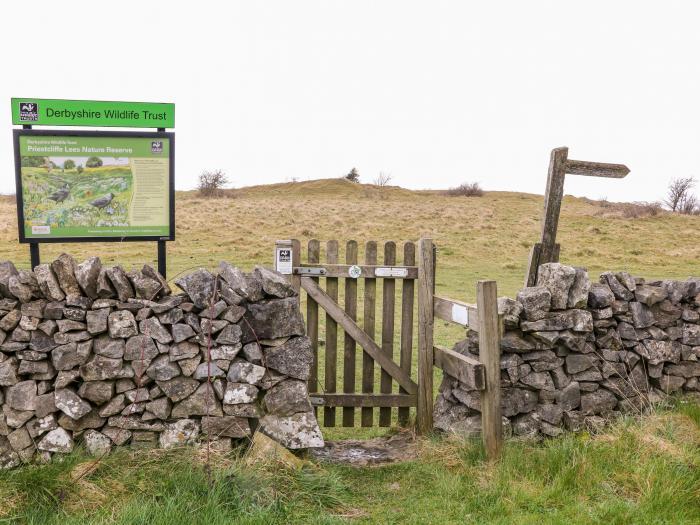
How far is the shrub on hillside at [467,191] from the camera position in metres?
53.2

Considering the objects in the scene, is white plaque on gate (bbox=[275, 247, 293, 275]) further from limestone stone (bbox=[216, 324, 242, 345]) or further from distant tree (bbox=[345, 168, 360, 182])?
distant tree (bbox=[345, 168, 360, 182])

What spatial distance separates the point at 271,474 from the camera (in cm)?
476

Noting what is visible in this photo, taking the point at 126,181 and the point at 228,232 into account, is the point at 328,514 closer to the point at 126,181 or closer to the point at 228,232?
the point at 126,181

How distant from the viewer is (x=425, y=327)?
6742mm

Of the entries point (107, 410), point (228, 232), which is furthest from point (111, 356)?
point (228, 232)

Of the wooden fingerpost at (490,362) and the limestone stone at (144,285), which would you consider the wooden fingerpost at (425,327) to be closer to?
the wooden fingerpost at (490,362)

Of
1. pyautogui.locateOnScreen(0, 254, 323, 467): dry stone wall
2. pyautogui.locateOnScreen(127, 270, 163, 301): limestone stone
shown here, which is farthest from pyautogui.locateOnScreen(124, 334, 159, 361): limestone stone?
pyautogui.locateOnScreen(127, 270, 163, 301): limestone stone

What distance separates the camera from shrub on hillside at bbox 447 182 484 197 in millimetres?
53209

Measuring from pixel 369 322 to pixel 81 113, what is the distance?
12.2ft

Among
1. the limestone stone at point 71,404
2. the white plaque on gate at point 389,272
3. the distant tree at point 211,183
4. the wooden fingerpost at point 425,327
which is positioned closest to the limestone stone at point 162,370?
the limestone stone at point 71,404

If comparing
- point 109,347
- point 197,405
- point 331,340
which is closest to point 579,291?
point 331,340

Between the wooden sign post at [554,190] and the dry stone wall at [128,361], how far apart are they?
3134 millimetres

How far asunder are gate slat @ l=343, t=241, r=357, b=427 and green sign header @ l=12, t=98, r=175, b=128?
2529 mm

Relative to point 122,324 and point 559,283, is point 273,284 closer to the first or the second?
point 122,324
